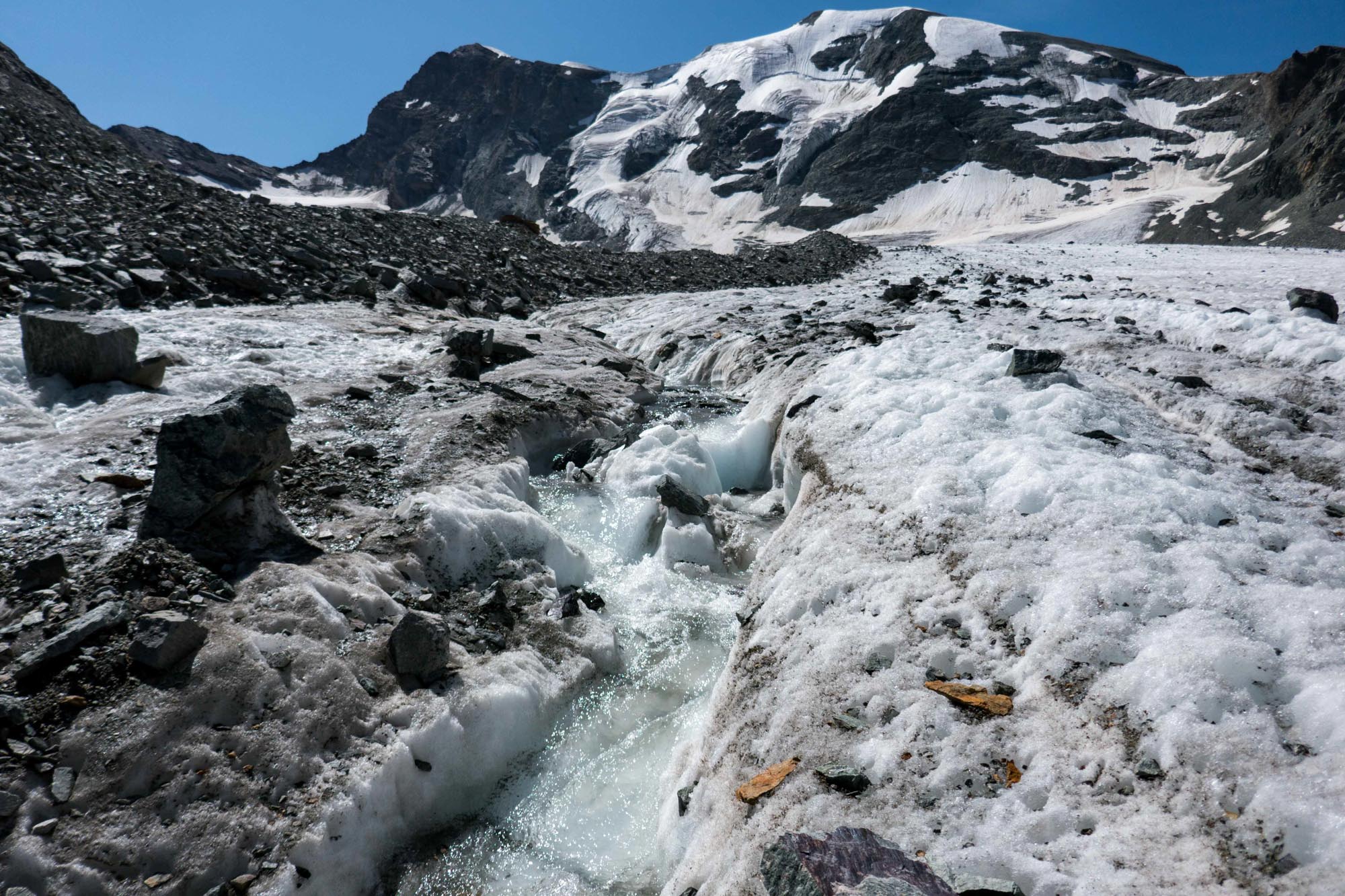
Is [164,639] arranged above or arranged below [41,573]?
below

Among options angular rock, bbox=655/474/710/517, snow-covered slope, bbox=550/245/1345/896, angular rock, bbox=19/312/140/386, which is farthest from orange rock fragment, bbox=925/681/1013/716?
angular rock, bbox=19/312/140/386

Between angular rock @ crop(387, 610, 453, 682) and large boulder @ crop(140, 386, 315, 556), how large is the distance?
1372 mm

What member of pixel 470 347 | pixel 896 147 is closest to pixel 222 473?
pixel 470 347

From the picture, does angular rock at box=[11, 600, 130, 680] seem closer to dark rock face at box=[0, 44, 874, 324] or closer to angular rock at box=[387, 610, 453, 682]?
angular rock at box=[387, 610, 453, 682]

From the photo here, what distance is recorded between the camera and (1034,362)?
7484 millimetres

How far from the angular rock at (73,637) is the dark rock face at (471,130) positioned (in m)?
127

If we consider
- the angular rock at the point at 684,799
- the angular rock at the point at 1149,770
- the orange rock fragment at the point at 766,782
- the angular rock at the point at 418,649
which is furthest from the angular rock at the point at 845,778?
the angular rock at the point at 418,649

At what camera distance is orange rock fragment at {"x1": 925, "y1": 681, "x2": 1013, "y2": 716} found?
140 inches

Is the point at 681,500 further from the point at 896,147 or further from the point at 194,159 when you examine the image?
the point at 194,159

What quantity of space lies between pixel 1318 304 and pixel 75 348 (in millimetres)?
17691

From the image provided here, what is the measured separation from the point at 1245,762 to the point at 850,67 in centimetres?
13869

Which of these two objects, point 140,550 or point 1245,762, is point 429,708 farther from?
point 1245,762

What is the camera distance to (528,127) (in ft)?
462

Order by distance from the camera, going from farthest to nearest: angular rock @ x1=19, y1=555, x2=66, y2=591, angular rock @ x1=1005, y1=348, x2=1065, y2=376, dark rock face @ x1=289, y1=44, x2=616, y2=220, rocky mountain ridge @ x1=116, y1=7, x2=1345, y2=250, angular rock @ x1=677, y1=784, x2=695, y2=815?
dark rock face @ x1=289, y1=44, x2=616, y2=220, rocky mountain ridge @ x1=116, y1=7, x2=1345, y2=250, angular rock @ x1=1005, y1=348, x2=1065, y2=376, angular rock @ x1=19, y1=555, x2=66, y2=591, angular rock @ x1=677, y1=784, x2=695, y2=815
